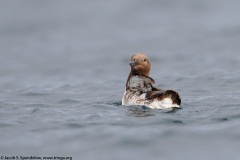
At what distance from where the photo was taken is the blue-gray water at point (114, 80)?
11.4m

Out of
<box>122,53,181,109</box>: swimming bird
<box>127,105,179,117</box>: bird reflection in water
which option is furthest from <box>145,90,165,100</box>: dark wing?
<box>127,105,179,117</box>: bird reflection in water

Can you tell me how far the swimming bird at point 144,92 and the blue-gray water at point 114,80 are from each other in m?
0.22

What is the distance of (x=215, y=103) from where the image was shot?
14914 mm

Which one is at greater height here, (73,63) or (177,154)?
(73,63)

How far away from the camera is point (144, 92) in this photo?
1427cm

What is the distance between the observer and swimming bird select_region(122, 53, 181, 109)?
43.9 ft

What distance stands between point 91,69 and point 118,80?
2.70 metres

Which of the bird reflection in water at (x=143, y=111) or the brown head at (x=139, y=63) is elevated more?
the brown head at (x=139, y=63)

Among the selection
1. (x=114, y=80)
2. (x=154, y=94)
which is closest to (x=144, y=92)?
(x=154, y=94)

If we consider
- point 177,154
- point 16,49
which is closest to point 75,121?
point 177,154

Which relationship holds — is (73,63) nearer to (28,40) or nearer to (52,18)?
(28,40)

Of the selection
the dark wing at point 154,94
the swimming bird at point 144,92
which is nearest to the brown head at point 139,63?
the swimming bird at point 144,92

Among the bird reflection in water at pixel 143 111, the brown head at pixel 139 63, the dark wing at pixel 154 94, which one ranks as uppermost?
the brown head at pixel 139 63

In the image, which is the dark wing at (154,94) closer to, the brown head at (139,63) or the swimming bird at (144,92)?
the swimming bird at (144,92)
